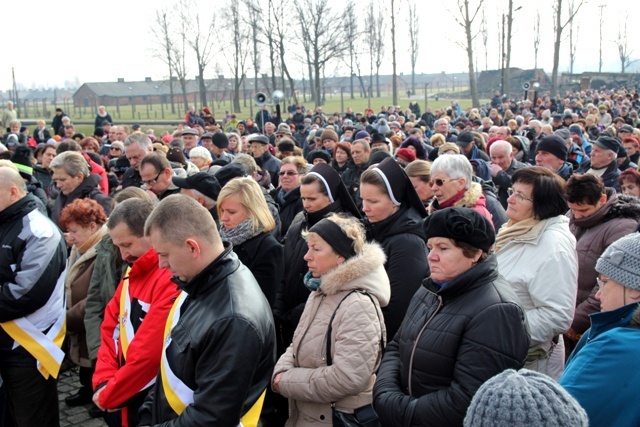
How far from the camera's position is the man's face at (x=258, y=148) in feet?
31.5

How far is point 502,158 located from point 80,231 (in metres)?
5.19

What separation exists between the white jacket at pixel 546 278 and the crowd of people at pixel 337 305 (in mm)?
12

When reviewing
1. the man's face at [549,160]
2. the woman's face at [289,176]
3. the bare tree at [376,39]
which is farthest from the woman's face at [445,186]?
the bare tree at [376,39]

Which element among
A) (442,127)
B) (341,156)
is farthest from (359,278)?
(442,127)

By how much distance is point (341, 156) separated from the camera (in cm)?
900

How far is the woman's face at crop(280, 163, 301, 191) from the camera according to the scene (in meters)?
6.88

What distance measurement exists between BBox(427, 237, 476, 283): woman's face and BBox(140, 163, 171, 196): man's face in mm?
4105

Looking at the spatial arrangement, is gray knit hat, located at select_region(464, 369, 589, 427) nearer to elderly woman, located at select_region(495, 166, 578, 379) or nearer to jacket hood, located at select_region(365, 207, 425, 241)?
elderly woman, located at select_region(495, 166, 578, 379)

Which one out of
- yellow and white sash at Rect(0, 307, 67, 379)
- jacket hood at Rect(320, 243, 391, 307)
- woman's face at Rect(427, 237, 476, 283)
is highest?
woman's face at Rect(427, 237, 476, 283)

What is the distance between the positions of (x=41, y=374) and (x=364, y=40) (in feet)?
178

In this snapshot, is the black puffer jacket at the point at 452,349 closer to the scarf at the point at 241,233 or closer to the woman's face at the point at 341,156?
the scarf at the point at 241,233

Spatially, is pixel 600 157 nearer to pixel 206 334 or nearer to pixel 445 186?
pixel 445 186

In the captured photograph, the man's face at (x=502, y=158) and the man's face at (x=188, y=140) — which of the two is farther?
the man's face at (x=188, y=140)

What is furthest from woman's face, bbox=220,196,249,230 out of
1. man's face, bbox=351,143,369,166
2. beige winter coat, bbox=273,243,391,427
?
man's face, bbox=351,143,369,166
